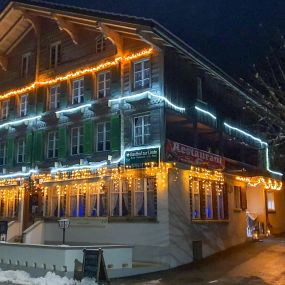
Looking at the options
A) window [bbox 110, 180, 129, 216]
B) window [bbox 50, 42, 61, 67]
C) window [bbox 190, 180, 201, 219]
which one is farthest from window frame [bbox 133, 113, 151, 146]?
window [bbox 50, 42, 61, 67]

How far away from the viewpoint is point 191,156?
65.2ft

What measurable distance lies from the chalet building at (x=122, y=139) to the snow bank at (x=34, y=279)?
5.19 metres

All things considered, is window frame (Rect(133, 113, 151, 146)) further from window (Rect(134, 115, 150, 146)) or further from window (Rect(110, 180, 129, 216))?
window (Rect(110, 180, 129, 216))

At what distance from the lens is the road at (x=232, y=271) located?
1507cm

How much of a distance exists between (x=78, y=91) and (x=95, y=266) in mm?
12791

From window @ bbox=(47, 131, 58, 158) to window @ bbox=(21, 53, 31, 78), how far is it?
5.31 metres

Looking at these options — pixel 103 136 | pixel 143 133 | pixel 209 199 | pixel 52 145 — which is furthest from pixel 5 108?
pixel 209 199

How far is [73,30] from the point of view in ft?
80.6

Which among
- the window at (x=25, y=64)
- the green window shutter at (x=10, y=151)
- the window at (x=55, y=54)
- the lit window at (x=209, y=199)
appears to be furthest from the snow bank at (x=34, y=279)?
the window at (x=25, y=64)

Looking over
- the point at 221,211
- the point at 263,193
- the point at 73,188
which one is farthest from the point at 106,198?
the point at 263,193

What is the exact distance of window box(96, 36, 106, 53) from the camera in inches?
918

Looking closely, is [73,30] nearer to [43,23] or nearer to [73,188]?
[43,23]

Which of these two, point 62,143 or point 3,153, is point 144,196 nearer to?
point 62,143

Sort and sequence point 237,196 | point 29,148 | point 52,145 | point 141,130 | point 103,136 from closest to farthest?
point 141,130 < point 103,136 < point 52,145 < point 237,196 < point 29,148
